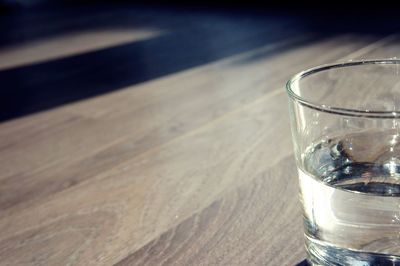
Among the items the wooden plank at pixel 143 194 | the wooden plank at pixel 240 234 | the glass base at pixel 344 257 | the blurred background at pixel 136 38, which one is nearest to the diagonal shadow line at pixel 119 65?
the blurred background at pixel 136 38

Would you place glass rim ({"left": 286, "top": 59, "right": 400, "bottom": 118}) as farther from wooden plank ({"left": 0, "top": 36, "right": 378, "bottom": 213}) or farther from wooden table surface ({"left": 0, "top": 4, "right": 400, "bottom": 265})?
wooden plank ({"left": 0, "top": 36, "right": 378, "bottom": 213})

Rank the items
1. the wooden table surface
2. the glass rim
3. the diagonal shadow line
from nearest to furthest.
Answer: the glass rim → the wooden table surface → the diagonal shadow line

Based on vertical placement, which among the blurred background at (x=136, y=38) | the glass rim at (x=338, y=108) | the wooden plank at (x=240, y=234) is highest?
the glass rim at (x=338, y=108)

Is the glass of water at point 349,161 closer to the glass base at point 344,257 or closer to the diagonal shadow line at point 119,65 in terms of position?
the glass base at point 344,257

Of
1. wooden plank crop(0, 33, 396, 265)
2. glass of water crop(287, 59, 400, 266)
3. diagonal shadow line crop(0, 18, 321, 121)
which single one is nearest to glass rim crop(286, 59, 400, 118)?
glass of water crop(287, 59, 400, 266)

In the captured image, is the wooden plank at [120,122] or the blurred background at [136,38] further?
the blurred background at [136,38]

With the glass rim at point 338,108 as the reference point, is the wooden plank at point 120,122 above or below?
below
